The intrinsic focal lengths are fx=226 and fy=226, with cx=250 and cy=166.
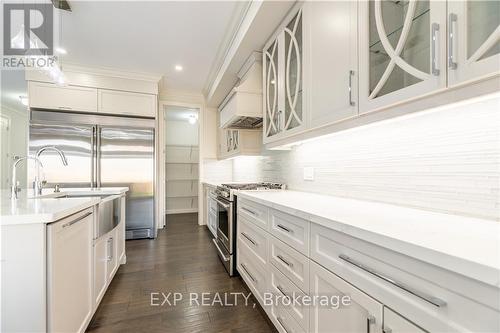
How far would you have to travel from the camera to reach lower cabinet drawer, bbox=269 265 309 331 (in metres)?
1.15

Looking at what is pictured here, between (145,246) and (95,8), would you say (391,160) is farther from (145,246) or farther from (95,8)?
(145,246)

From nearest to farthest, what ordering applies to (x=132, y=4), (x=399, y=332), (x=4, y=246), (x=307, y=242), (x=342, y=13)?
(x=399, y=332) → (x=4, y=246) → (x=307, y=242) → (x=342, y=13) → (x=132, y=4)

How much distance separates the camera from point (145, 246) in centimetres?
327

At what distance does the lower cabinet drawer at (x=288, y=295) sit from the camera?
45.2 inches

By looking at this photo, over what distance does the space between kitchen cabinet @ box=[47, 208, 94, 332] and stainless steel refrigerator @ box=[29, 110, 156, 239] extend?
215 centimetres

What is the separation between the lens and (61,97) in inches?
130

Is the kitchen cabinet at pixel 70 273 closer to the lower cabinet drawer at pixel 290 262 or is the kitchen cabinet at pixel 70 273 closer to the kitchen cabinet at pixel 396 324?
the lower cabinet drawer at pixel 290 262

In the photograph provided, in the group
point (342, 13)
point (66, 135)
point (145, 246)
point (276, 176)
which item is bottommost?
point (145, 246)

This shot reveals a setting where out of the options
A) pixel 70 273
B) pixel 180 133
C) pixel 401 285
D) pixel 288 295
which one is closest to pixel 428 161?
pixel 401 285

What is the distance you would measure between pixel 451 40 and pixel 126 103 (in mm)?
3932

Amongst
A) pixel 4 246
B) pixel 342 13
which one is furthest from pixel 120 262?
pixel 342 13

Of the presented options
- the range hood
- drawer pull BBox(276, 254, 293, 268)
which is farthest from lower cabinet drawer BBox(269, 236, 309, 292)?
the range hood

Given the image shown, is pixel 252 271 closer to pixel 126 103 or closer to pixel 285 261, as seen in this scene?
pixel 285 261

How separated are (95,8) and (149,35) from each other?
1.76ft
